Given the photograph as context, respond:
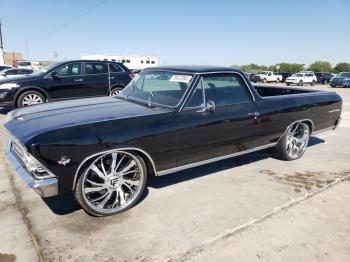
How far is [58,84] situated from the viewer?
28.9 ft

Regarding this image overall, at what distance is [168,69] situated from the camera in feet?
14.4

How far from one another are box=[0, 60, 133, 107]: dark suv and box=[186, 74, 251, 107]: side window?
14.5ft

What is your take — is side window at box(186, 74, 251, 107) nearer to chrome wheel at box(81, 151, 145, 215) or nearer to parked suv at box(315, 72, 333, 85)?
chrome wheel at box(81, 151, 145, 215)

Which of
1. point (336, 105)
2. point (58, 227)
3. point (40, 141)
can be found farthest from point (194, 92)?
point (336, 105)

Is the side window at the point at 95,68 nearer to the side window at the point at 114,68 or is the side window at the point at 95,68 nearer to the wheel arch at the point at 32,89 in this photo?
the side window at the point at 114,68

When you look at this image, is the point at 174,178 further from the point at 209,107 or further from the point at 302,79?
the point at 302,79

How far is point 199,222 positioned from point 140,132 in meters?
1.13

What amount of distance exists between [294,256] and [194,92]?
214cm

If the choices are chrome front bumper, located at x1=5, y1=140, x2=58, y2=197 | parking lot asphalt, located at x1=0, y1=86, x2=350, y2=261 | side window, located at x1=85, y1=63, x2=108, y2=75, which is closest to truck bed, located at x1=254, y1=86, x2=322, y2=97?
parking lot asphalt, located at x1=0, y1=86, x2=350, y2=261

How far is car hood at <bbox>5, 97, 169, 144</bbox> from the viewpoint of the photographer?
3.07 metres

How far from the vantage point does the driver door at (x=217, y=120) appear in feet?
12.2

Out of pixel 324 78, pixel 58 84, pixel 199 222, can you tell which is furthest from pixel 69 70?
pixel 324 78

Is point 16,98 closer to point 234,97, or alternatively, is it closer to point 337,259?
point 234,97

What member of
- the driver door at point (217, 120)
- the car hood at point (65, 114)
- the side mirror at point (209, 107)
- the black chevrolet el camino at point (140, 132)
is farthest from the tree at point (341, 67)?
the car hood at point (65, 114)
